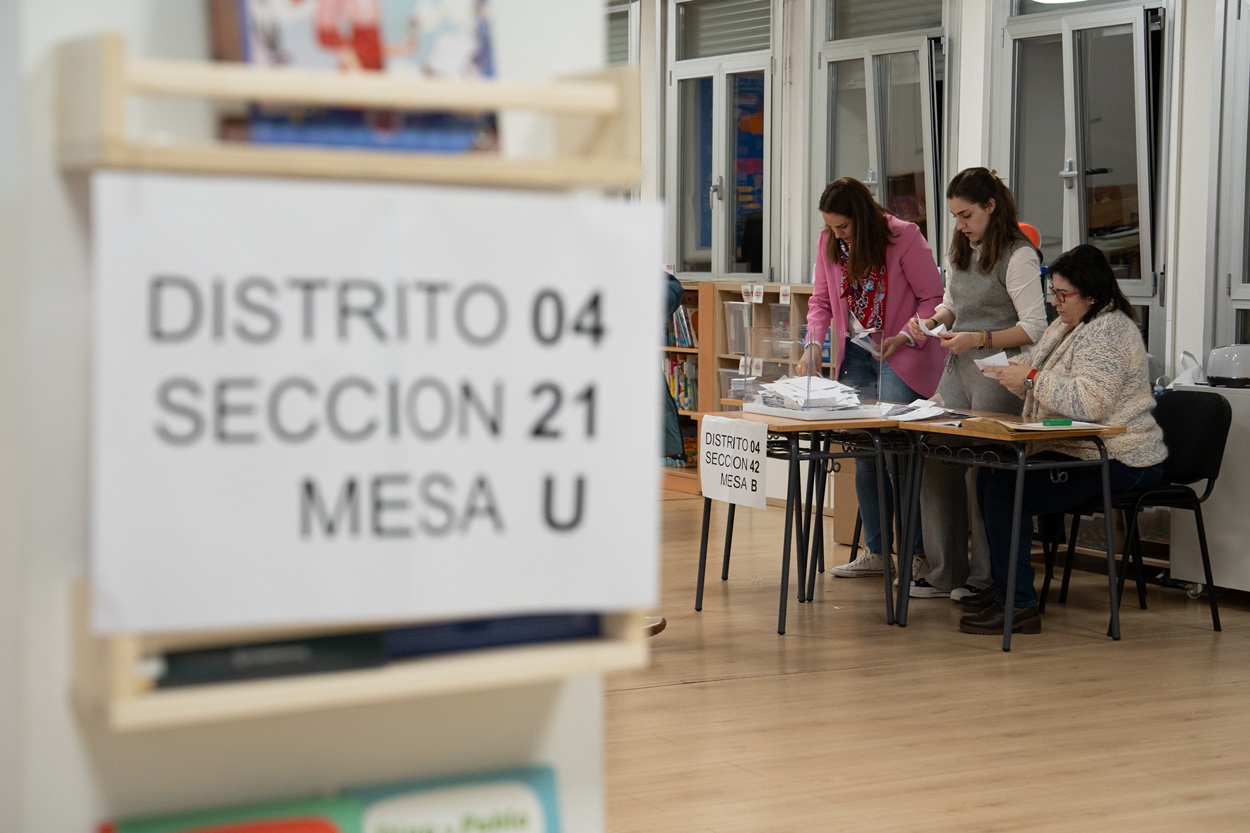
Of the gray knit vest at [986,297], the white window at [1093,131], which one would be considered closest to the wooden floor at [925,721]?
the gray knit vest at [986,297]

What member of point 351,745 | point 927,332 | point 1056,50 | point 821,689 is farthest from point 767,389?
point 351,745

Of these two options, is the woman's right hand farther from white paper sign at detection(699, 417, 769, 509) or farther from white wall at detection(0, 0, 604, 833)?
white wall at detection(0, 0, 604, 833)

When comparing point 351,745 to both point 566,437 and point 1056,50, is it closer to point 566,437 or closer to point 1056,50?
point 566,437

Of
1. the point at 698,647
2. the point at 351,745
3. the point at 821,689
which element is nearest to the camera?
the point at 351,745

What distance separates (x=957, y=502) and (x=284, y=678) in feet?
14.7

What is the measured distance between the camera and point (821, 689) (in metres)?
4.16

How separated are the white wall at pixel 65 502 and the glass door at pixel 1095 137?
210 inches

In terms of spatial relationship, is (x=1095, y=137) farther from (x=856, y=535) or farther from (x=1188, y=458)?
(x=856, y=535)

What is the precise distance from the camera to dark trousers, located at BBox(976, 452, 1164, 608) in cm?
480

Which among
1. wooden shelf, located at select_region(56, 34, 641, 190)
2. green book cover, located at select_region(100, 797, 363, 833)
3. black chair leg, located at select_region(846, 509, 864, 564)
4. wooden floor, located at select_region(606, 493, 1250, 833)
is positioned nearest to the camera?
wooden shelf, located at select_region(56, 34, 641, 190)

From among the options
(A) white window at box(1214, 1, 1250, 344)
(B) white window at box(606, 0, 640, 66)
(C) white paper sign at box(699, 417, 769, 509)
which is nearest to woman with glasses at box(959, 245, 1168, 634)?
(C) white paper sign at box(699, 417, 769, 509)

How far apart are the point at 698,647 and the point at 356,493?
3667 mm

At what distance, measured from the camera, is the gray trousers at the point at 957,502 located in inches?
205

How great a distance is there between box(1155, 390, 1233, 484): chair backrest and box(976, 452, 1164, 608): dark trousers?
14 centimetres
